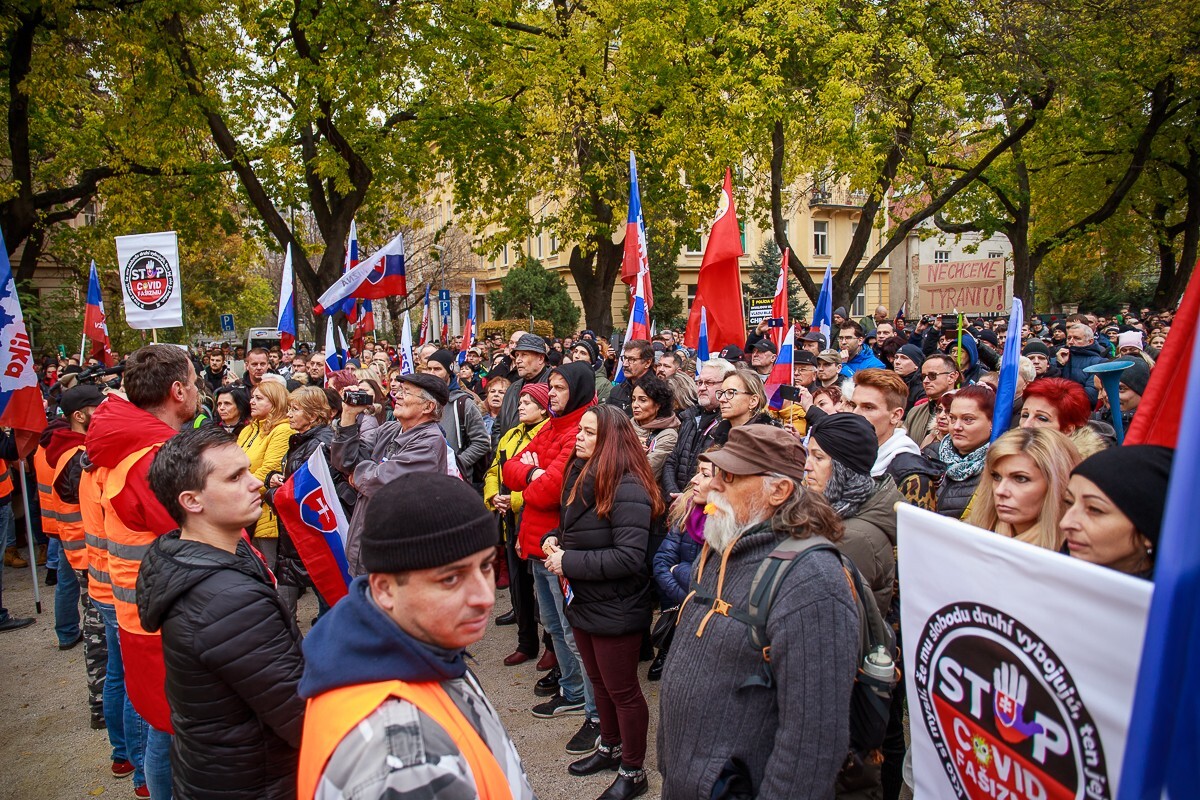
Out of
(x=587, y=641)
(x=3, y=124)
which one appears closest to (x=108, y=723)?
(x=587, y=641)

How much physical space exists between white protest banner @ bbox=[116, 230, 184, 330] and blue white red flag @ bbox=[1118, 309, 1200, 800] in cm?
871

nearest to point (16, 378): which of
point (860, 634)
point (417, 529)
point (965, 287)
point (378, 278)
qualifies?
point (378, 278)

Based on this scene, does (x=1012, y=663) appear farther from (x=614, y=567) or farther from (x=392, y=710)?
(x=614, y=567)

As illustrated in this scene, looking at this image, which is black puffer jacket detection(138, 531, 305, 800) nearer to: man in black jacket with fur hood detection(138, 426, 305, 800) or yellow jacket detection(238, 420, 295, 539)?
man in black jacket with fur hood detection(138, 426, 305, 800)

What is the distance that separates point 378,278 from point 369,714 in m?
9.14

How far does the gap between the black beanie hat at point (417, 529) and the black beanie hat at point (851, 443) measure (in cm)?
209

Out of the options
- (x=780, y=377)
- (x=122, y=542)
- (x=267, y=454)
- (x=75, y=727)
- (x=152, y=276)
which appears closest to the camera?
(x=122, y=542)

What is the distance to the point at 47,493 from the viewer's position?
617 cm

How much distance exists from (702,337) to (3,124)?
15.0m

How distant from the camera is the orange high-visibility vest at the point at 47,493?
5892mm

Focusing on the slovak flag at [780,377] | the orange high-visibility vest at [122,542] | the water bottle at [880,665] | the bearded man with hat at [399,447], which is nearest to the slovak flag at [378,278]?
the bearded man with hat at [399,447]

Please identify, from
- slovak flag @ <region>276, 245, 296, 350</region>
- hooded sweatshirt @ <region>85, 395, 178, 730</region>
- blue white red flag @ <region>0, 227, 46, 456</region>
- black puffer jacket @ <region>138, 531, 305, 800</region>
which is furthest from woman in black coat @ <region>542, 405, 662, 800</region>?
slovak flag @ <region>276, 245, 296, 350</region>

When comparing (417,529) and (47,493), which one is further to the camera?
(47,493)

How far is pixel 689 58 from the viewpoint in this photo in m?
16.1
